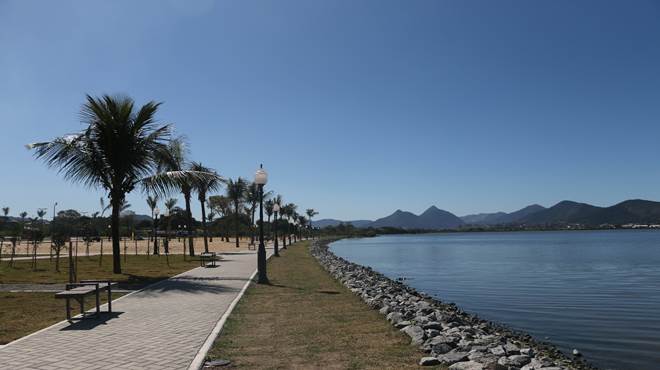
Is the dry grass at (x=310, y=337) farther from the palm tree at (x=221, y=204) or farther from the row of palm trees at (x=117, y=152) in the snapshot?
the palm tree at (x=221, y=204)

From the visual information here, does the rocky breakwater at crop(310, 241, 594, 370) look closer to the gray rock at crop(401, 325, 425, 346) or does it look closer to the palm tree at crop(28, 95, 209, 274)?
the gray rock at crop(401, 325, 425, 346)

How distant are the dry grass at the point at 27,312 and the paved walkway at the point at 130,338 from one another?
44cm

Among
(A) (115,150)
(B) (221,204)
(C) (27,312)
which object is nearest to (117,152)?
(A) (115,150)

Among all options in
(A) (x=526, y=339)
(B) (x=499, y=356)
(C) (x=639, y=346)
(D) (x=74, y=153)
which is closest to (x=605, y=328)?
(C) (x=639, y=346)

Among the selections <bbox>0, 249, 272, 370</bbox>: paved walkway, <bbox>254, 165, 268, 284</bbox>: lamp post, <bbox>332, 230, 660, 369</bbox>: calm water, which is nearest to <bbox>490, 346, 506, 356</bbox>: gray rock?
<bbox>332, 230, 660, 369</bbox>: calm water

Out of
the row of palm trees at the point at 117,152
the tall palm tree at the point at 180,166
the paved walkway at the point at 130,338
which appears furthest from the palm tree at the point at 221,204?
the paved walkway at the point at 130,338

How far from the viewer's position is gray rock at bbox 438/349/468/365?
6.73 metres

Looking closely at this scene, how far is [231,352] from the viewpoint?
23.8ft

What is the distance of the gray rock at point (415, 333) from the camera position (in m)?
7.87

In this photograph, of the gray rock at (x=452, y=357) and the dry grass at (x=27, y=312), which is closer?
the gray rock at (x=452, y=357)

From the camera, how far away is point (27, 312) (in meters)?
10.6

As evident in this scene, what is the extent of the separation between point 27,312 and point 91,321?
1976 millimetres

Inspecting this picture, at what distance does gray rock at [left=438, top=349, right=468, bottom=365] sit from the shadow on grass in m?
5.98

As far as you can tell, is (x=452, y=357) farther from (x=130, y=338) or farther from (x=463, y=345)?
(x=130, y=338)
